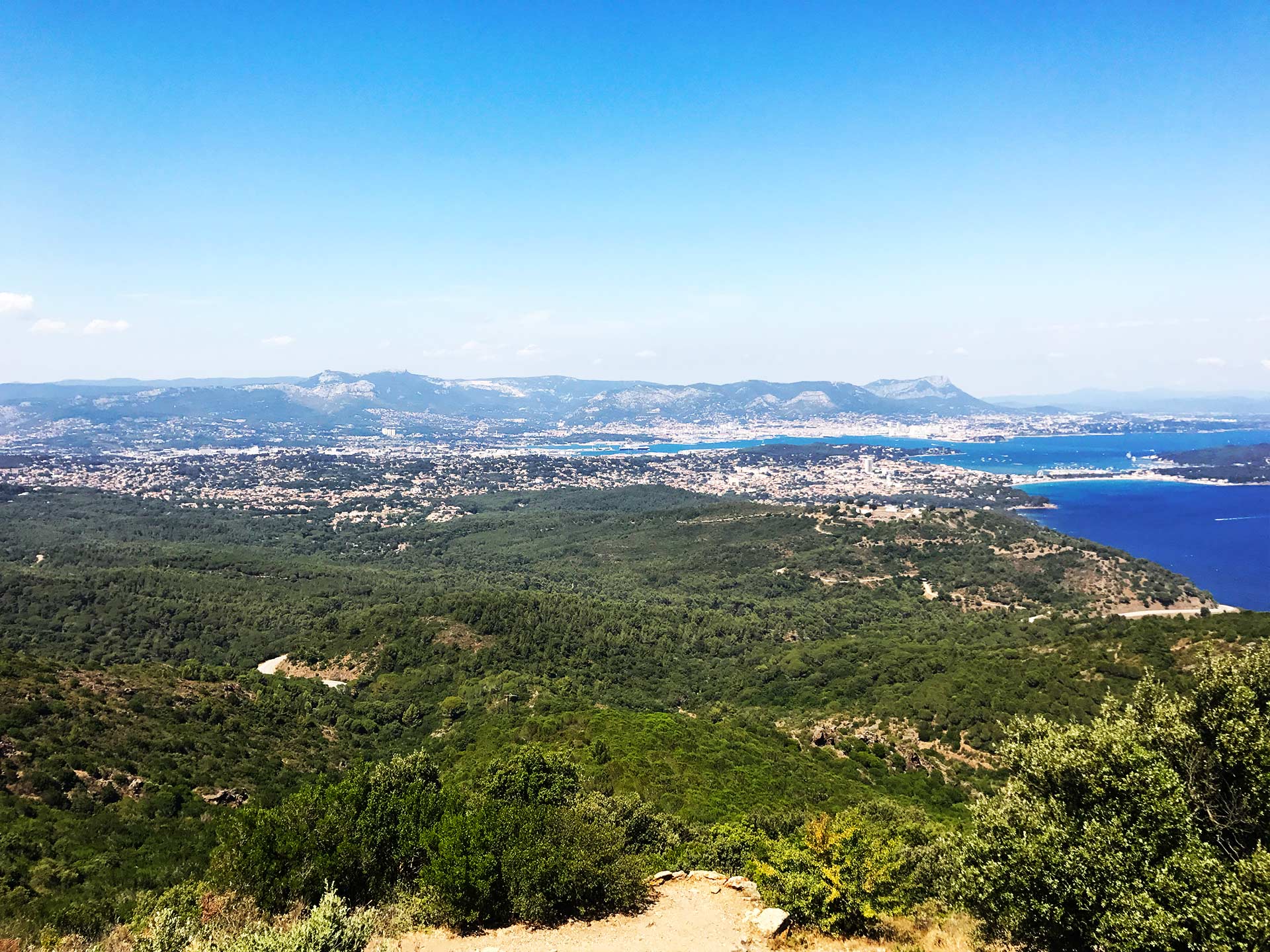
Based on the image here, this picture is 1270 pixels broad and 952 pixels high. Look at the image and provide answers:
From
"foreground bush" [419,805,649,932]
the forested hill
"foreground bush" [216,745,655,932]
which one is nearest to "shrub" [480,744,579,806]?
"foreground bush" [216,745,655,932]

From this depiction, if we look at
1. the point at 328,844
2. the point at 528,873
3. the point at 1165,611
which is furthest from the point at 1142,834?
the point at 1165,611

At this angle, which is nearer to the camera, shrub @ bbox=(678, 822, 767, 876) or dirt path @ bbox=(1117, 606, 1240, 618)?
shrub @ bbox=(678, 822, 767, 876)

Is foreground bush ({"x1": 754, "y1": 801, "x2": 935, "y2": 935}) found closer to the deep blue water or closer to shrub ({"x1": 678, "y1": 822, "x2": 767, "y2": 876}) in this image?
shrub ({"x1": 678, "y1": 822, "x2": 767, "y2": 876})

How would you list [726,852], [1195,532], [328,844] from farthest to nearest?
[1195,532]
[726,852]
[328,844]

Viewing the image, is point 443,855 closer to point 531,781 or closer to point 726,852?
point 531,781

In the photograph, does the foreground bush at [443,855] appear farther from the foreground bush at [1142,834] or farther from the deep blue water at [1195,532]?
the deep blue water at [1195,532]

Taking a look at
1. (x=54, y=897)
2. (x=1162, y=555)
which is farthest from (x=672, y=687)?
(x=1162, y=555)

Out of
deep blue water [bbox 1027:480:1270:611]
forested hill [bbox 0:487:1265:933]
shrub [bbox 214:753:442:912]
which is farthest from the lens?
deep blue water [bbox 1027:480:1270:611]
